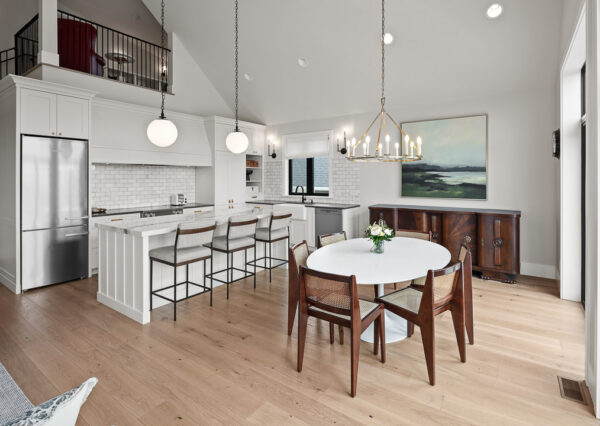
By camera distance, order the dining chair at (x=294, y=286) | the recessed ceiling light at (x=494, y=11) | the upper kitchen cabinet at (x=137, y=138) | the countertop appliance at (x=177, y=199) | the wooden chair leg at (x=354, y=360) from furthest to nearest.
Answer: the countertop appliance at (x=177, y=199)
the upper kitchen cabinet at (x=137, y=138)
the recessed ceiling light at (x=494, y=11)
the dining chair at (x=294, y=286)
the wooden chair leg at (x=354, y=360)

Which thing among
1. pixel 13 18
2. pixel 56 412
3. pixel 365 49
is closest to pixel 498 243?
pixel 365 49

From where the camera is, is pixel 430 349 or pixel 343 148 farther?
pixel 343 148

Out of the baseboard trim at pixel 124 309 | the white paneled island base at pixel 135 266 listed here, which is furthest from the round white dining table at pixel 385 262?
the baseboard trim at pixel 124 309

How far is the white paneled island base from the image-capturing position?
3301mm

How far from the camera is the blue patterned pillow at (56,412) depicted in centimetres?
80

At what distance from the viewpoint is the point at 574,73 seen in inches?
143

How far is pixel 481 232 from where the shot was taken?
4.59 m

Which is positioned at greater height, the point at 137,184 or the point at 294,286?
the point at 137,184

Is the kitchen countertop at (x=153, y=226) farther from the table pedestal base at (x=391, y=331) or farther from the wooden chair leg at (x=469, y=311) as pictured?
the wooden chair leg at (x=469, y=311)

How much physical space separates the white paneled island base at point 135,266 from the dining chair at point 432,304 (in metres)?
2.09

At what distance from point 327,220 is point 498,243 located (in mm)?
2631

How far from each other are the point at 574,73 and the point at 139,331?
496cm

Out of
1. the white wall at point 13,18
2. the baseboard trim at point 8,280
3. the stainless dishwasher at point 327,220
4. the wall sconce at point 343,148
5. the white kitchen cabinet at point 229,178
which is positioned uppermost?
the white wall at point 13,18

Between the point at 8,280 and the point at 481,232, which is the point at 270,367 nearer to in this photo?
the point at 481,232
